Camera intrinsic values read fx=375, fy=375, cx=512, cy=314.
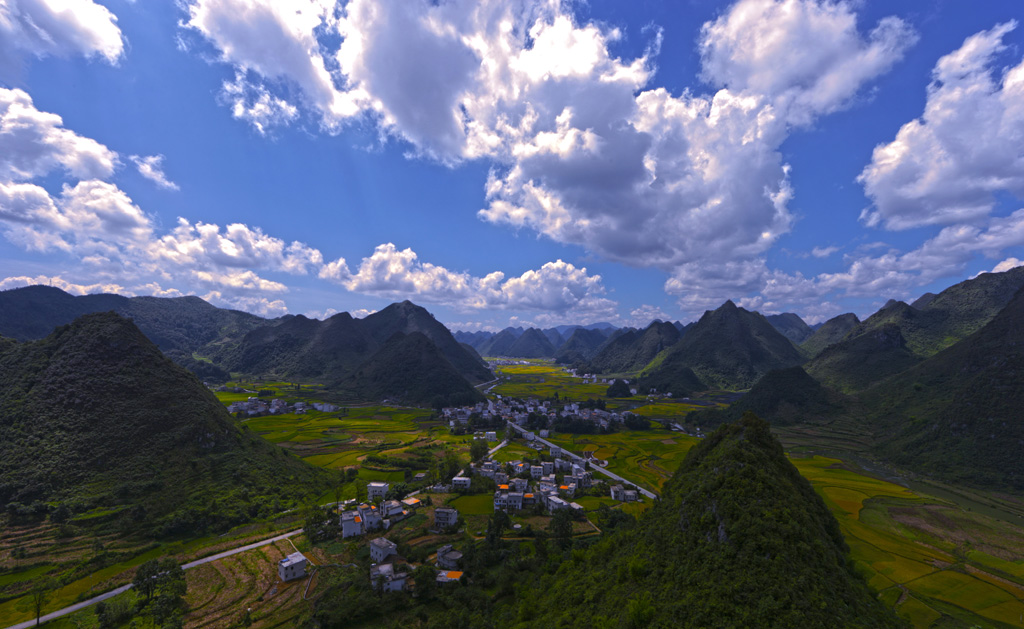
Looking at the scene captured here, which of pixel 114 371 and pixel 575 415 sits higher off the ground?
pixel 114 371

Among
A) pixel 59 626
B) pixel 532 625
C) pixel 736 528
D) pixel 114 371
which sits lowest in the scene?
pixel 59 626

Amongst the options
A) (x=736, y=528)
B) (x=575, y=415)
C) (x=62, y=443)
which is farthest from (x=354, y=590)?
(x=575, y=415)

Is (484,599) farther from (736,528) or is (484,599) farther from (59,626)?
(59,626)

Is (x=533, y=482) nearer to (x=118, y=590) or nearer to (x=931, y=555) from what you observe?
(x=931, y=555)

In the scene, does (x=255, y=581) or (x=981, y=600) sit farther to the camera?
(x=255, y=581)

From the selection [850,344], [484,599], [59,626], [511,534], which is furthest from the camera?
[850,344]
